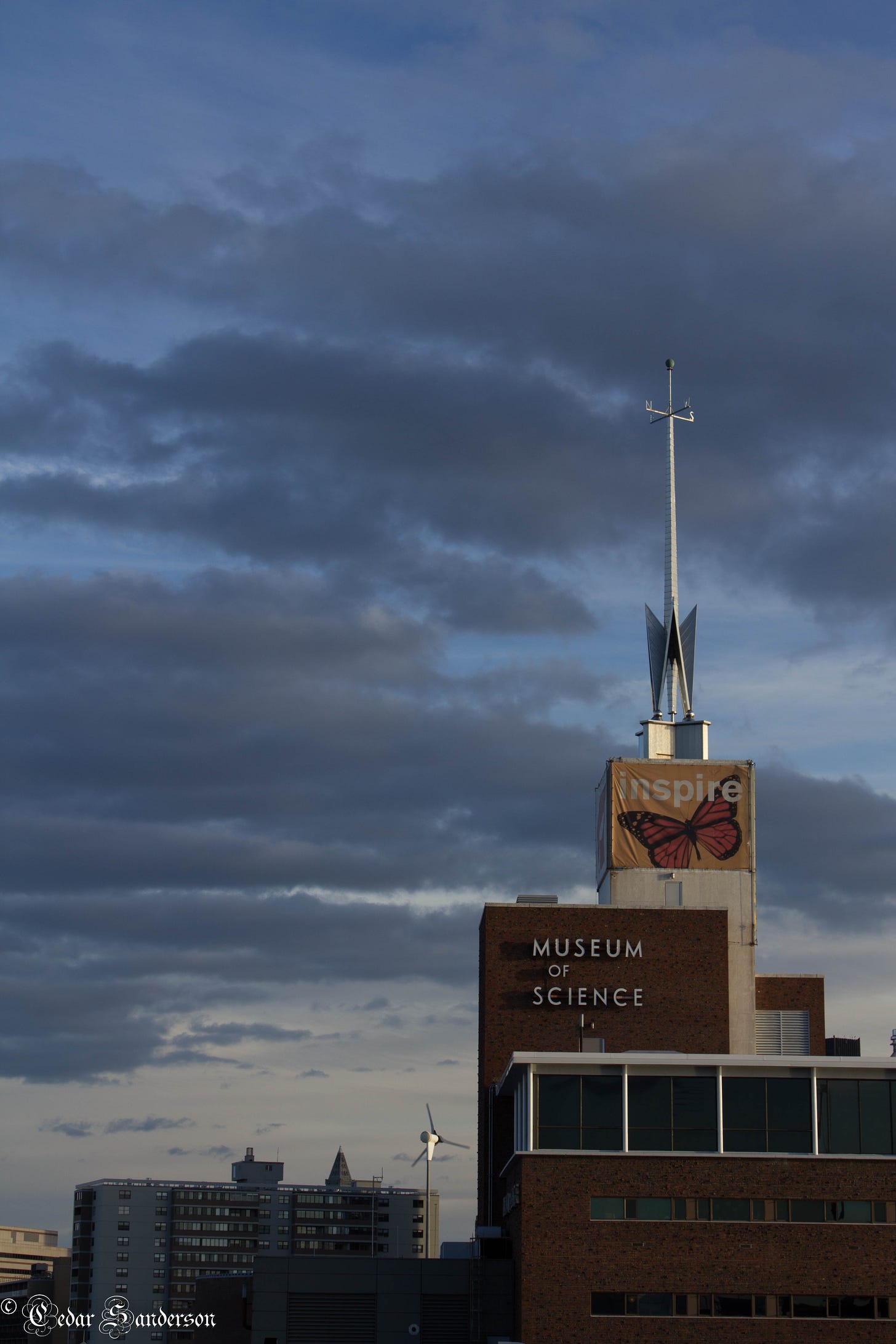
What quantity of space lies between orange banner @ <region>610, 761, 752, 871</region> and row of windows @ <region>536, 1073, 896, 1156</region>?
31.1m

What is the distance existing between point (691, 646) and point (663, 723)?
8904 millimetres

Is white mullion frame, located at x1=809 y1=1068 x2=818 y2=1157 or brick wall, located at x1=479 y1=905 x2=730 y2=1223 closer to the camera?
white mullion frame, located at x1=809 y1=1068 x2=818 y2=1157

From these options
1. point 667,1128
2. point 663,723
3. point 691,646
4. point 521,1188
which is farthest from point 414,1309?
point 691,646

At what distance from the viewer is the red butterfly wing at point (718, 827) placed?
103125 mm

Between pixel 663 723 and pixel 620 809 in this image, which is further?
pixel 663 723

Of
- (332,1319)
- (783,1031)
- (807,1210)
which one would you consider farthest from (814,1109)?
(783,1031)

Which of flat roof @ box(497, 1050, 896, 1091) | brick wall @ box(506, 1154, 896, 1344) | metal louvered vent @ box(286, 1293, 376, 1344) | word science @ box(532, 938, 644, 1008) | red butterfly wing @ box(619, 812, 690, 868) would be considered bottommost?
metal louvered vent @ box(286, 1293, 376, 1344)

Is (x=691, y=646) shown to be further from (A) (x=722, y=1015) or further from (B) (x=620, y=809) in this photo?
(A) (x=722, y=1015)

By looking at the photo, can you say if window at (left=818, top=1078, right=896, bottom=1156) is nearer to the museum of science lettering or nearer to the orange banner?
the museum of science lettering

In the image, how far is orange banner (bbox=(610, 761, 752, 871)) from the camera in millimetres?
103000

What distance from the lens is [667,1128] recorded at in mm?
71812

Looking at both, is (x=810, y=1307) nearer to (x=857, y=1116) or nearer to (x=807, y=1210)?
(x=807, y=1210)

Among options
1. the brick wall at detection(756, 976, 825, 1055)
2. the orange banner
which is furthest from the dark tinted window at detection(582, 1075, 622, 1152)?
the brick wall at detection(756, 976, 825, 1055)

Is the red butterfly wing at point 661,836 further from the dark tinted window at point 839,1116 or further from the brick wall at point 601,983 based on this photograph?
the dark tinted window at point 839,1116
